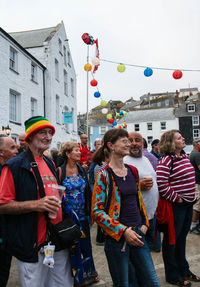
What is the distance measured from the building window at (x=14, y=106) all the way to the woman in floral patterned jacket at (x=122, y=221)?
13.4 metres

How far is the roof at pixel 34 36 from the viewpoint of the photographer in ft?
63.8

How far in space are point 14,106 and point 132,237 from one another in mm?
14403

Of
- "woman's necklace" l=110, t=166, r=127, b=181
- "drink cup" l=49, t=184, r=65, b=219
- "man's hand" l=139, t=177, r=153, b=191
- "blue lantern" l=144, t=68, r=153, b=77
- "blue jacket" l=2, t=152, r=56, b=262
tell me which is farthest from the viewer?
"blue lantern" l=144, t=68, r=153, b=77

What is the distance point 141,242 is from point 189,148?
1546 inches

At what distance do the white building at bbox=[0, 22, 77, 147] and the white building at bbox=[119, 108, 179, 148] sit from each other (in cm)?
2131

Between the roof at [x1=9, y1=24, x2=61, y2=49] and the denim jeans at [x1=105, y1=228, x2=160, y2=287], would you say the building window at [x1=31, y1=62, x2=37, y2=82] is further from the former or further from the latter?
the denim jeans at [x1=105, y1=228, x2=160, y2=287]

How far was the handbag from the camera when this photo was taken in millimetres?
2118

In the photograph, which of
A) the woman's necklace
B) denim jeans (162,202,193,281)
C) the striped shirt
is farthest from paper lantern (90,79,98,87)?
the woman's necklace

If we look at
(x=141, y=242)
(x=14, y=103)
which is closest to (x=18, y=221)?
(x=141, y=242)

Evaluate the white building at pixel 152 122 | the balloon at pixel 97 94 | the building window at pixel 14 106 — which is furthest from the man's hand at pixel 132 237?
the white building at pixel 152 122

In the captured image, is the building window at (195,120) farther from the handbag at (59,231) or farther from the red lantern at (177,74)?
the handbag at (59,231)

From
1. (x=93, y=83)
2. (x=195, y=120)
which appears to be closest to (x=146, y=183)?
(x=93, y=83)

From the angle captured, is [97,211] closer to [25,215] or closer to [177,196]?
[25,215]

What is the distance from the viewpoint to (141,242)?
2.16 meters
